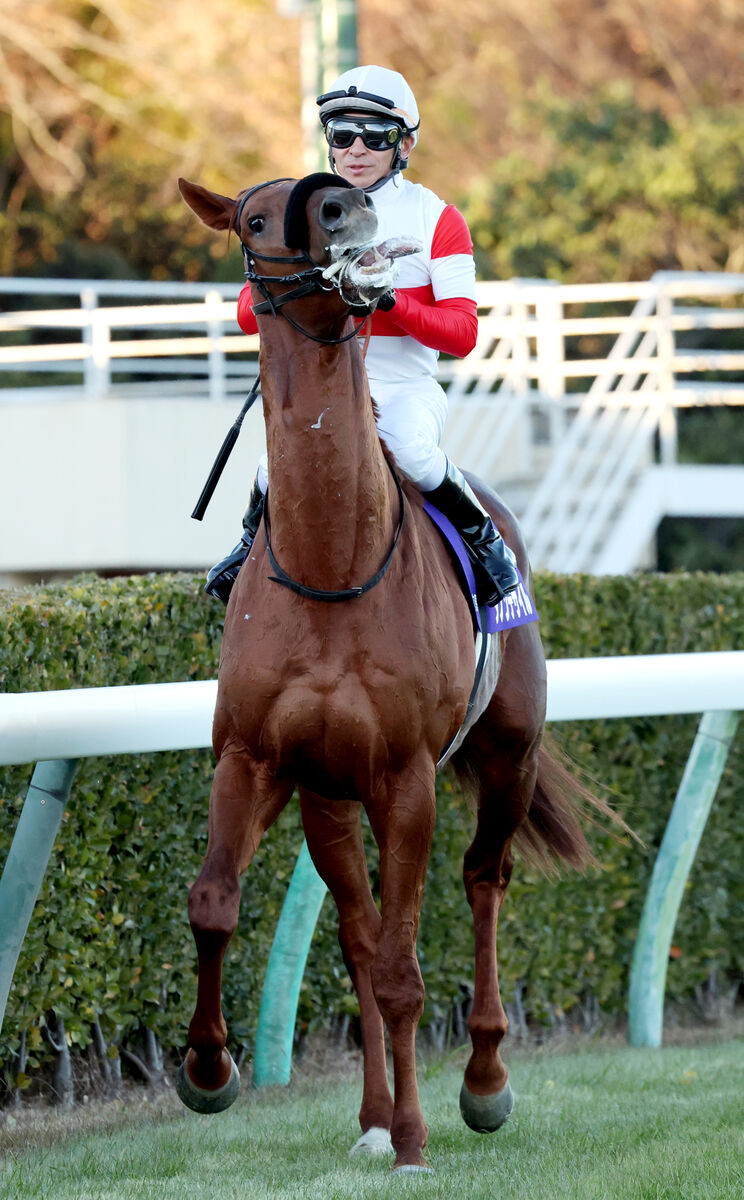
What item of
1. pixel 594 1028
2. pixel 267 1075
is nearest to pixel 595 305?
pixel 594 1028

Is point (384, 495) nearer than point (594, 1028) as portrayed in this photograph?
Yes

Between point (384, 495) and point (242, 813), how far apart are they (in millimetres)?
829

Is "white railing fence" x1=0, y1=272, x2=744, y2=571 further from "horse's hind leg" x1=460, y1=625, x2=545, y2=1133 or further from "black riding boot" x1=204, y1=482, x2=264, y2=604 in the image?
"black riding boot" x1=204, y1=482, x2=264, y2=604

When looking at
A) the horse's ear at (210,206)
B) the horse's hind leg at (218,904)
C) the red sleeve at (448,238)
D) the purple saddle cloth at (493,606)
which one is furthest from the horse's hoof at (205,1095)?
the red sleeve at (448,238)

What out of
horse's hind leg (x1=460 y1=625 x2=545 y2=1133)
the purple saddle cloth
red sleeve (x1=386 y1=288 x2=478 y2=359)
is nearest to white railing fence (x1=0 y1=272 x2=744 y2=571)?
horse's hind leg (x1=460 y1=625 x2=545 y2=1133)

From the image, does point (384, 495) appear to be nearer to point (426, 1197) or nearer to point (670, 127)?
point (426, 1197)

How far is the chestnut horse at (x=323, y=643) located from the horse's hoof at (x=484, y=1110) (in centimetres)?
41

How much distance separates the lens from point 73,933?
482 cm

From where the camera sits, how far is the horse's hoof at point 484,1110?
4.51 metres

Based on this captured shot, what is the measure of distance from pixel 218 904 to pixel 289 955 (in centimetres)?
125

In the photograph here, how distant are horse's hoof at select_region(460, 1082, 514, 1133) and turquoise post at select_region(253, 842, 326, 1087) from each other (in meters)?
0.79

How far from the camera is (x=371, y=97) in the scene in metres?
4.32

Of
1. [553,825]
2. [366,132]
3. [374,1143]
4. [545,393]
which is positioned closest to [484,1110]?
[374,1143]

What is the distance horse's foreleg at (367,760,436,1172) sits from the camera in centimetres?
407
